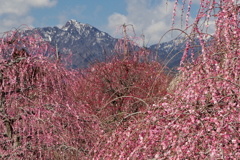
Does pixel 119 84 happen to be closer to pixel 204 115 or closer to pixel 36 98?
pixel 36 98

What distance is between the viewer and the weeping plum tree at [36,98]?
4.43 m

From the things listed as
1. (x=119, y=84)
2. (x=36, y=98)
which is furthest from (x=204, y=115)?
(x=119, y=84)

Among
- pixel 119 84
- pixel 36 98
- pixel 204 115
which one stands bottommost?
pixel 204 115

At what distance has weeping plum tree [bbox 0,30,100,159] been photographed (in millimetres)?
4426

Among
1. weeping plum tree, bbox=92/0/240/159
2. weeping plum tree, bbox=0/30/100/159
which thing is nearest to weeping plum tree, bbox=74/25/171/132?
weeping plum tree, bbox=0/30/100/159

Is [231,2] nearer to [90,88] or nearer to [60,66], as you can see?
[60,66]

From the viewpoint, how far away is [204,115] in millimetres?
3061

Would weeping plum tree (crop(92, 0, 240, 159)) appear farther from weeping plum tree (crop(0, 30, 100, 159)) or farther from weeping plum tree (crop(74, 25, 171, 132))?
weeping plum tree (crop(74, 25, 171, 132))

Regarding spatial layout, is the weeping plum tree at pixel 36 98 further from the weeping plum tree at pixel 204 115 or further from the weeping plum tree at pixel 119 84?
the weeping plum tree at pixel 119 84

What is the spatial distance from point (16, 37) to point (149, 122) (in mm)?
3387

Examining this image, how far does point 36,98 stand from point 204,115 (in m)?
3.06

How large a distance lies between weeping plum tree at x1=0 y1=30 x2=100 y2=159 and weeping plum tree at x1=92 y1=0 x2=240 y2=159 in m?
1.25

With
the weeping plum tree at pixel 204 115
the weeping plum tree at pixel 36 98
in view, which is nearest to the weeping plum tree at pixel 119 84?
the weeping plum tree at pixel 36 98

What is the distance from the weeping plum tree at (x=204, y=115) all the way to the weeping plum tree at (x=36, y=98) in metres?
1.25
